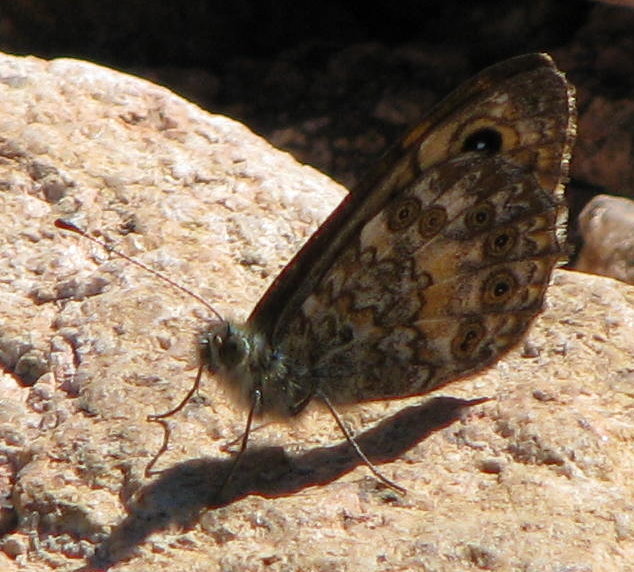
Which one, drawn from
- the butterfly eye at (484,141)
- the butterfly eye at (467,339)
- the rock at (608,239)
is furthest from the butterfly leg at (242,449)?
the rock at (608,239)

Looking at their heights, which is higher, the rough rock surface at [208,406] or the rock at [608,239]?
the rock at [608,239]

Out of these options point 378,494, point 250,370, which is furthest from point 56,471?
point 378,494

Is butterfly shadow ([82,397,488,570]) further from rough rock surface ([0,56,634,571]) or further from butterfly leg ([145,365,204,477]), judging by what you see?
butterfly leg ([145,365,204,477])

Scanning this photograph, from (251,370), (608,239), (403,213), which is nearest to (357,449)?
(251,370)

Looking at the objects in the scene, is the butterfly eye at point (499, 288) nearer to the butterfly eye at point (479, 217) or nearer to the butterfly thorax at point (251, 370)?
the butterfly eye at point (479, 217)

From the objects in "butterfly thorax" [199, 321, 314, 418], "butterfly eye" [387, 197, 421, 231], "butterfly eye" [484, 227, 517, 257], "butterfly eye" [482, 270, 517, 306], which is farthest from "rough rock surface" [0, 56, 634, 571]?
"butterfly eye" [387, 197, 421, 231]

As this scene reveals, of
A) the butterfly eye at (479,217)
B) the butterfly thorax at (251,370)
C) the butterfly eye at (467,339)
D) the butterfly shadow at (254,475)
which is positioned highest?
the butterfly eye at (479,217)

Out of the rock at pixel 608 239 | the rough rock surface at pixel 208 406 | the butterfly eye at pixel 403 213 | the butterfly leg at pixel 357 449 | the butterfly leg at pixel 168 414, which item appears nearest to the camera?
the rough rock surface at pixel 208 406

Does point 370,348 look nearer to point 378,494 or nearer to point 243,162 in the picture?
point 378,494
